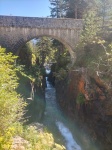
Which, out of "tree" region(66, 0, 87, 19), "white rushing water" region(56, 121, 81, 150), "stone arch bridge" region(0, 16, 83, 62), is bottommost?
"white rushing water" region(56, 121, 81, 150)

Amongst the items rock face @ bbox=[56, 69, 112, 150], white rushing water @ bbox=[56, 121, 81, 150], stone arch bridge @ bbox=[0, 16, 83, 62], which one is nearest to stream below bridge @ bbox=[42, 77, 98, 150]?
white rushing water @ bbox=[56, 121, 81, 150]

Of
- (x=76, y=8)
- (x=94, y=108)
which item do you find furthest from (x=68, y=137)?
(x=76, y=8)

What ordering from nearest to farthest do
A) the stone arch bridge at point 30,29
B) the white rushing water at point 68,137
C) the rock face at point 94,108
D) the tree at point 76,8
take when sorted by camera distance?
the rock face at point 94,108 < the white rushing water at point 68,137 < the stone arch bridge at point 30,29 < the tree at point 76,8

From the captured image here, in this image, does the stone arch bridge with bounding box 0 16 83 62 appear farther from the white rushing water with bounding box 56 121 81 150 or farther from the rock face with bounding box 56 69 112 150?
the white rushing water with bounding box 56 121 81 150

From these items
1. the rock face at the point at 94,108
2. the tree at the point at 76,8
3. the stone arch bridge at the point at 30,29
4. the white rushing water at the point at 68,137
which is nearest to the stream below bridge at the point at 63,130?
the white rushing water at the point at 68,137

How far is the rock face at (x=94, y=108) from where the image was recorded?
1289 cm

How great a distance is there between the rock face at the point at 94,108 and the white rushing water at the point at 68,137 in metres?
1.29

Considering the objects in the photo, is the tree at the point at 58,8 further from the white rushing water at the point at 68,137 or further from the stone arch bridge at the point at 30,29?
the white rushing water at the point at 68,137

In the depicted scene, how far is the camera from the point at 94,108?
46.2 feet

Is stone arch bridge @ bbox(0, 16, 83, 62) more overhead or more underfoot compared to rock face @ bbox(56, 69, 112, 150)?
more overhead

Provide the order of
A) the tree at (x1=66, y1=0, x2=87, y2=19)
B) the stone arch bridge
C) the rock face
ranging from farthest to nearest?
the tree at (x1=66, y1=0, x2=87, y2=19) < the stone arch bridge < the rock face

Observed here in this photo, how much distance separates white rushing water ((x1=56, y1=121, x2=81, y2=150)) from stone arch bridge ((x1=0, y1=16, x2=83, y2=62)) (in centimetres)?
820

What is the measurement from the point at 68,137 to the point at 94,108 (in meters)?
3.45

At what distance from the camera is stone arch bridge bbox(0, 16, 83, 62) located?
18562mm
